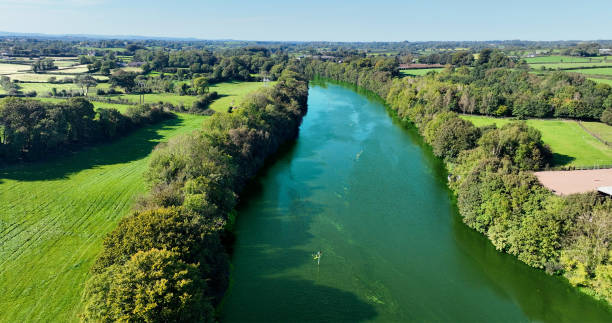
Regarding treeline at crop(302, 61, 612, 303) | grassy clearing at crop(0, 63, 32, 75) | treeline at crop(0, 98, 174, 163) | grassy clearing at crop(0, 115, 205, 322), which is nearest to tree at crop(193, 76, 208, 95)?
treeline at crop(0, 98, 174, 163)

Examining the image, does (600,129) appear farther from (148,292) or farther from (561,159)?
(148,292)

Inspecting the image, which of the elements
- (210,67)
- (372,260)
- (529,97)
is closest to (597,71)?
(529,97)

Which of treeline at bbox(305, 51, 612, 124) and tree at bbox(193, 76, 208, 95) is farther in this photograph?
tree at bbox(193, 76, 208, 95)

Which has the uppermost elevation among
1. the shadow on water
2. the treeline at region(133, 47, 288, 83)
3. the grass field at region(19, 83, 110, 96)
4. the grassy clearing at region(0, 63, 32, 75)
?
the treeline at region(133, 47, 288, 83)

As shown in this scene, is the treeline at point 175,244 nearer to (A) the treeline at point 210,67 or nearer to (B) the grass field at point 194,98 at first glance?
(B) the grass field at point 194,98

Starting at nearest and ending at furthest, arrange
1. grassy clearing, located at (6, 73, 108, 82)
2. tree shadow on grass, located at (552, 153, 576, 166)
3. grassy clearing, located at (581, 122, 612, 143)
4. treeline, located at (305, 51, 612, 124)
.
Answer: tree shadow on grass, located at (552, 153, 576, 166) < grassy clearing, located at (581, 122, 612, 143) < treeline, located at (305, 51, 612, 124) < grassy clearing, located at (6, 73, 108, 82)

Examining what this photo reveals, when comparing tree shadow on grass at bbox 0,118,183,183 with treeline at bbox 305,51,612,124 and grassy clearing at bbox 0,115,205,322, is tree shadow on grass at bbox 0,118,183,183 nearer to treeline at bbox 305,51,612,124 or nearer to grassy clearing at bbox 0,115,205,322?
grassy clearing at bbox 0,115,205,322

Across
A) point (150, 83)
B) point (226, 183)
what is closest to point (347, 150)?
point (226, 183)
